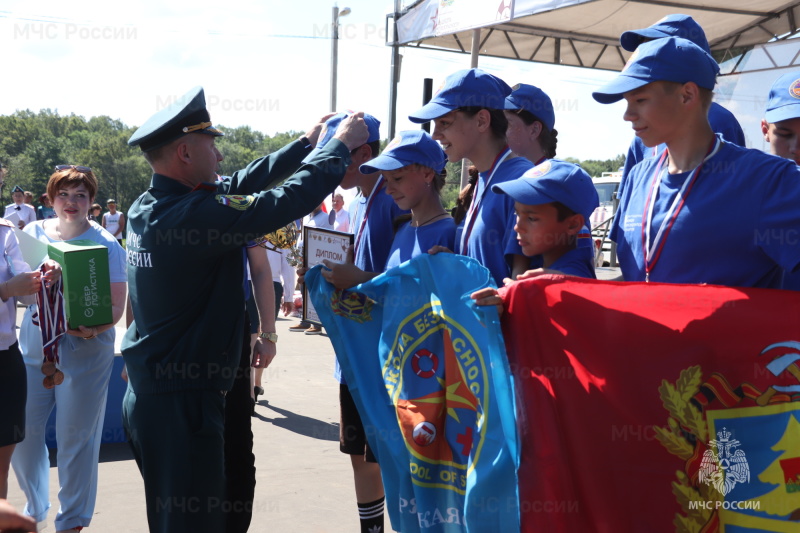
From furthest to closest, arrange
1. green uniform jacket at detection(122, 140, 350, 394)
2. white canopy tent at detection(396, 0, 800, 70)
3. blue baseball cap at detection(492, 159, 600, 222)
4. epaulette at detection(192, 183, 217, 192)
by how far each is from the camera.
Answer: white canopy tent at detection(396, 0, 800, 70) → epaulette at detection(192, 183, 217, 192) → green uniform jacket at detection(122, 140, 350, 394) → blue baseball cap at detection(492, 159, 600, 222)

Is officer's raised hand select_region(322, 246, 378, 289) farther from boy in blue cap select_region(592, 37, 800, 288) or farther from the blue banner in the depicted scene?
boy in blue cap select_region(592, 37, 800, 288)

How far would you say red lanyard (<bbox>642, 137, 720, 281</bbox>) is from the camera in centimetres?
259

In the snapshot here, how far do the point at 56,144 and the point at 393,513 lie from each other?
85.2 m

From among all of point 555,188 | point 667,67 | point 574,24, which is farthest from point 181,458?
point 574,24

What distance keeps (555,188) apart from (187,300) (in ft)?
4.93

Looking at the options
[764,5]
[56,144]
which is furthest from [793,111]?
[56,144]

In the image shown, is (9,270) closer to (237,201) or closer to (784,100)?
(237,201)

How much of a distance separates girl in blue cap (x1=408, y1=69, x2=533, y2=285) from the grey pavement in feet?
7.89

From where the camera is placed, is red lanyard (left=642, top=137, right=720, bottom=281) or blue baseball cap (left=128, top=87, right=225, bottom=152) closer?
red lanyard (left=642, top=137, right=720, bottom=281)

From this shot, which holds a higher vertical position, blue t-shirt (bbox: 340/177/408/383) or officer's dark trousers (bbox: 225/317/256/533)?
blue t-shirt (bbox: 340/177/408/383)

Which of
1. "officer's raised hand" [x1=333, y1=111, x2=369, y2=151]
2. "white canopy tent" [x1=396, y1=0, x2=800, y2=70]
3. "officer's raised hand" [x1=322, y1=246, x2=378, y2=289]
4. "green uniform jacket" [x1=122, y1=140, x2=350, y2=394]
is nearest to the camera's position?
"green uniform jacket" [x1=122, y1=140, x2=350, y2=394]

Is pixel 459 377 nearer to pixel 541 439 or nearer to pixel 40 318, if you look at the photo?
pixel 541 439

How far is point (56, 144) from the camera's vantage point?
79.4m

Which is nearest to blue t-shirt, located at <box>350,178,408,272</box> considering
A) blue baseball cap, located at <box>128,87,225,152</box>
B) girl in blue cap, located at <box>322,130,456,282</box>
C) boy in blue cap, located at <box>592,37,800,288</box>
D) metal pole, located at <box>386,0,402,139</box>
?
girl in blue cap, located at <box>322,130,456,282</box>
